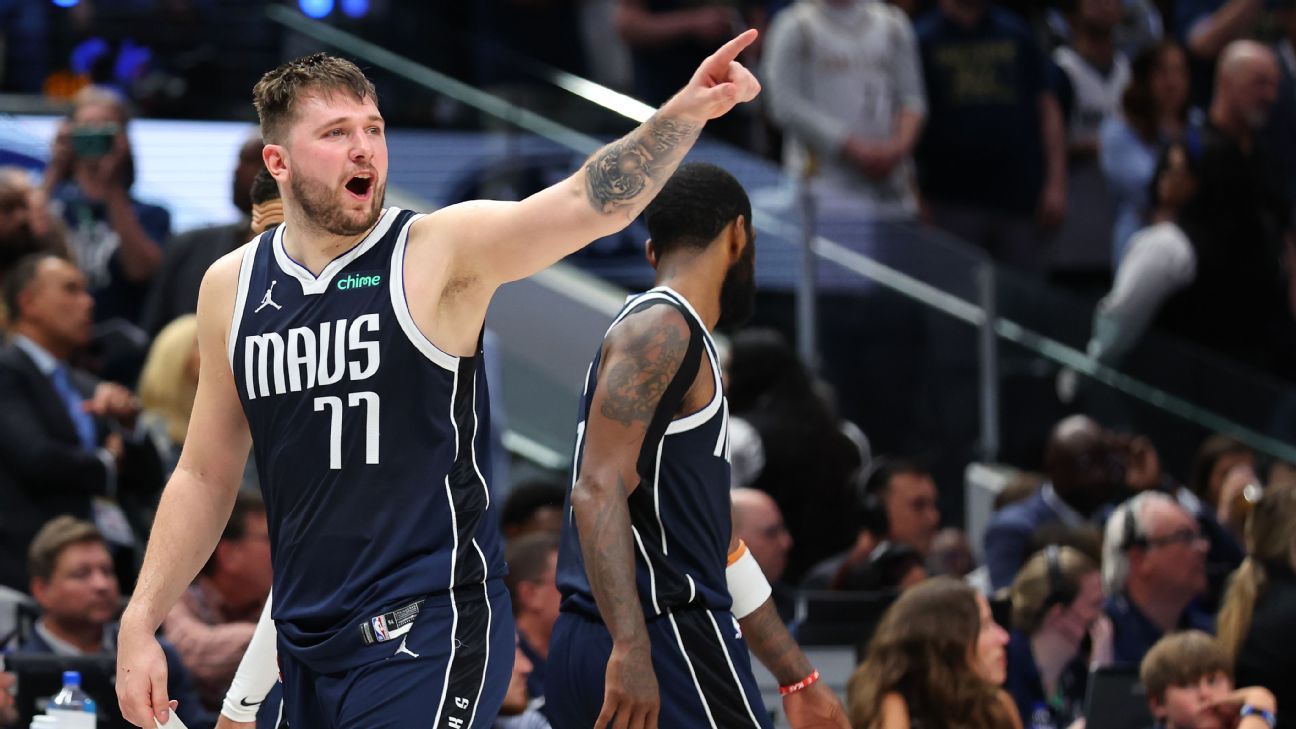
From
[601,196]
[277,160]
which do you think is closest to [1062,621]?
[601,196]

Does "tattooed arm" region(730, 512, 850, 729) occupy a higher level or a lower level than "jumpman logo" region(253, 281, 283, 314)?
lower

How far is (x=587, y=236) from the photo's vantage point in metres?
4.25

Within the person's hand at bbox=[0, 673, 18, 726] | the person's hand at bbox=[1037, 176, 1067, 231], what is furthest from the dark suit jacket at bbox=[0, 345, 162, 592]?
the person's hand at bbox=[1037, 176, 1067, 231]

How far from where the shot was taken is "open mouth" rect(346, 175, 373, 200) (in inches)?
174

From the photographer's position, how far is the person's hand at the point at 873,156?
11.6 metres

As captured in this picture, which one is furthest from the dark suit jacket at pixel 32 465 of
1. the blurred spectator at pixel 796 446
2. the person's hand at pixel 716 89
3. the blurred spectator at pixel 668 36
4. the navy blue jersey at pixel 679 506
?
the blurred spectator at pixel 668 36

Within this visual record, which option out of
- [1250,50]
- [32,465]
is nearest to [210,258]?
[32,465]

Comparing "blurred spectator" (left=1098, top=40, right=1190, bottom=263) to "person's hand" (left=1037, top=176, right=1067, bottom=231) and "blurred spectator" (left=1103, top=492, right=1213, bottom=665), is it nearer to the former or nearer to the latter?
"person's hand" (left=1037, top=176, right=1067, bottom=231)

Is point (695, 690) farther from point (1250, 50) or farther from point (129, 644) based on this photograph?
point (1250, 50)

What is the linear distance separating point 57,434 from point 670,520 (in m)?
3.86

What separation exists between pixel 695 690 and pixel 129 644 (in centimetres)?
151

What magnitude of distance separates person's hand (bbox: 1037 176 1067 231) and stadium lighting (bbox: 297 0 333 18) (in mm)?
4682

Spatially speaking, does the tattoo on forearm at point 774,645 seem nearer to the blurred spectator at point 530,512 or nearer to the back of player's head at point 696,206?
the back of player's head at point 696,206

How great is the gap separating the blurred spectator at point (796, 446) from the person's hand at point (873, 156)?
2550mm
